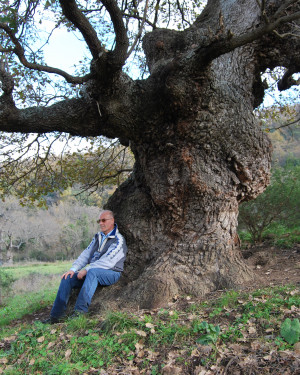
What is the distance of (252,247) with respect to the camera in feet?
26.2

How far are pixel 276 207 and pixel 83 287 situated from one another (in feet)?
17.7

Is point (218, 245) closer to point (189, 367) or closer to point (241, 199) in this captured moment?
point (241, 199)

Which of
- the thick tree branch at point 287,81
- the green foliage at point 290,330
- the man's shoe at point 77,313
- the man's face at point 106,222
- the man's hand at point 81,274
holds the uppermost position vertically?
the thick tree branch at point 287,81

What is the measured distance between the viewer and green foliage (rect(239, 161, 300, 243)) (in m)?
7.94

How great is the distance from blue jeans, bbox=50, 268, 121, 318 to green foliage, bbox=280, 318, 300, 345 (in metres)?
2.59

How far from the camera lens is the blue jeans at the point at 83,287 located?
4520mm

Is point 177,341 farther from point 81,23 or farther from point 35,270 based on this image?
point 35,270

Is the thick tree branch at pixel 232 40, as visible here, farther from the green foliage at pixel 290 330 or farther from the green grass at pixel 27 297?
the green grass at pixel 27 297

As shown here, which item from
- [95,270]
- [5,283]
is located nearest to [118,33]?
[95,270]

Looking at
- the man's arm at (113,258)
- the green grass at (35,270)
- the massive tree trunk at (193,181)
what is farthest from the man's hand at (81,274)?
the green grass at (35,270)

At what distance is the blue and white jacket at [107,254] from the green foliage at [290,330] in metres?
2.63

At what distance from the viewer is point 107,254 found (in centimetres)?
498

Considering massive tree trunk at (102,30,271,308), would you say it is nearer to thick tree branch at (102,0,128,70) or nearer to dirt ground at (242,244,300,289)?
dirt ground at (242,244,300,289)

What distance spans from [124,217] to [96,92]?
2166 mm
